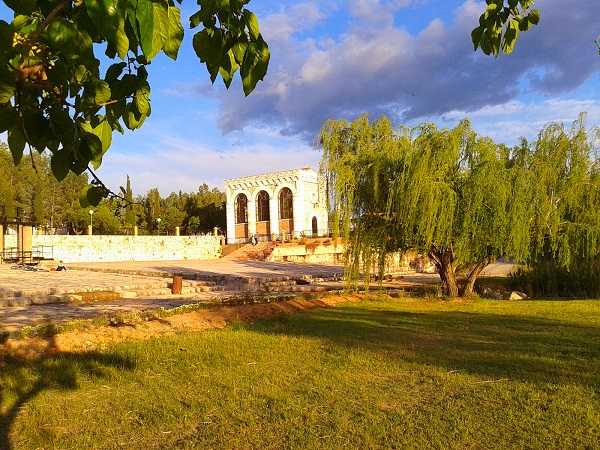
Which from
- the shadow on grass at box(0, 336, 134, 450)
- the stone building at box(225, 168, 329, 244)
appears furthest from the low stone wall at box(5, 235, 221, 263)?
the shadow on grass at box(0, 336, 134, 450)

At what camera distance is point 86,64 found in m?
1.26

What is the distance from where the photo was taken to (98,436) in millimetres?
4121

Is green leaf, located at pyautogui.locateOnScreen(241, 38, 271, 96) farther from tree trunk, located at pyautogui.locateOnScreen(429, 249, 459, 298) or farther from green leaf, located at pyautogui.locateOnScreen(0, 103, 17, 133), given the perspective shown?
tree trunk, located at pyautogui.locateOnScreen(429, 249, 459, 298)

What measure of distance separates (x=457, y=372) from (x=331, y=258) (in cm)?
3194

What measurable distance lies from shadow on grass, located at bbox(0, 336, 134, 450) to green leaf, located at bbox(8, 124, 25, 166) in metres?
3.87

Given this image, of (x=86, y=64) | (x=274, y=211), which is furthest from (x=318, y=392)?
(x=274, y=211)

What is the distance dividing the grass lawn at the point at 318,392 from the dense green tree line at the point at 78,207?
635 inches

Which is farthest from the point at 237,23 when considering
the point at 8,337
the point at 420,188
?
the point at 420,188

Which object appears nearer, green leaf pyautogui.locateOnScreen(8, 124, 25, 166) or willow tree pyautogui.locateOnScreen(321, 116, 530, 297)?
green leaf pyautogui.locateOnScreen(8, 124, 25, 166)

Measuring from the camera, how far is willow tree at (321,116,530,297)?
1348cm

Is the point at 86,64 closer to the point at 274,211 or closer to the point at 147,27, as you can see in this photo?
the point at 147,27

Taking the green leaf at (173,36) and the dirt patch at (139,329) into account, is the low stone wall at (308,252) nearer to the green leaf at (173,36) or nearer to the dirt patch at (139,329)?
the dirt patch at (139,329)

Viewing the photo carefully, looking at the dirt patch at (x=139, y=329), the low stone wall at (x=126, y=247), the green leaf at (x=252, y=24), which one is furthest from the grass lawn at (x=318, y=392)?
the low stone wall at (x=126, y=247)

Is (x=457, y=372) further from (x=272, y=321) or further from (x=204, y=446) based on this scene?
(x=272, y=321)
